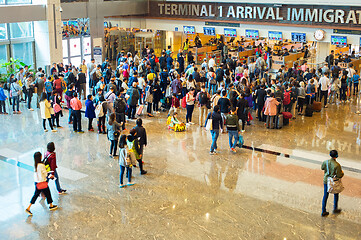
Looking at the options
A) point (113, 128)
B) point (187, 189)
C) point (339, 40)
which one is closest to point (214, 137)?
point (187, 189)

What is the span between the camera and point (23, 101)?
1933 centimetres

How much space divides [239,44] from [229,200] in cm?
2586

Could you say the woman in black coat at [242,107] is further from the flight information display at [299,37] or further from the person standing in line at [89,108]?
the flight information display at [299,37]

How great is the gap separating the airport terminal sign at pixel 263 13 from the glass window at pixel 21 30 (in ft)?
29.3

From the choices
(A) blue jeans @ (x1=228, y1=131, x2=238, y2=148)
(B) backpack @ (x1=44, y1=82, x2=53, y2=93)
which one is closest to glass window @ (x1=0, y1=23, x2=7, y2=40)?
(B) backpack @ (x1=44, y1=82, x2=53, y2=93)

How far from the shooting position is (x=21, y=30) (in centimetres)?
2344

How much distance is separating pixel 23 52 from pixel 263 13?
13136mm

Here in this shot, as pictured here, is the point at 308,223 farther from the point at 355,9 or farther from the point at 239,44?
the point at 239,44

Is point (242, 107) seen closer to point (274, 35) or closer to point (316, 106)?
point (316, 106)

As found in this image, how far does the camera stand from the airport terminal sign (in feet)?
74.7

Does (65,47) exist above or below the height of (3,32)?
below

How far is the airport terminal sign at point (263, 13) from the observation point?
2278 centimetres

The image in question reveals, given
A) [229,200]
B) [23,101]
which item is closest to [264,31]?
[23,101]

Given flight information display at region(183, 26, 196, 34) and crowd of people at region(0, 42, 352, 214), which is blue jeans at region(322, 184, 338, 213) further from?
flight information display at region(183, 26, 196, 34)
